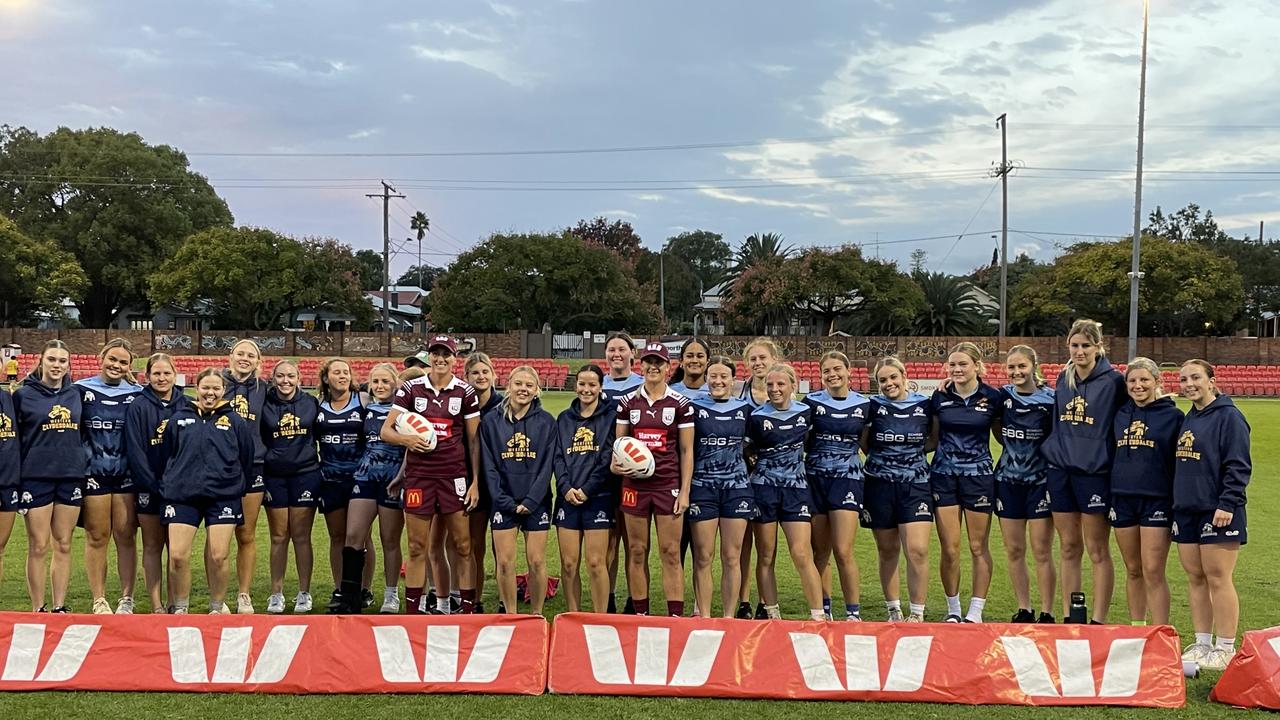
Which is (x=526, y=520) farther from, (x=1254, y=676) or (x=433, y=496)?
(x=1254, y=676)

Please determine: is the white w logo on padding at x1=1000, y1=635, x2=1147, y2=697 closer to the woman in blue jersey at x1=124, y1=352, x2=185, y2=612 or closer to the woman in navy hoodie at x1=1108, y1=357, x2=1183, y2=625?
the woman in navy hoodie at x1=1108, y1=357, x2=1183, y2=625

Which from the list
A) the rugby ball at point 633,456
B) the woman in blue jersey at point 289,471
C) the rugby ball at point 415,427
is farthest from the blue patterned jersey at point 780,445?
the woman in blue jersey at point 289,471

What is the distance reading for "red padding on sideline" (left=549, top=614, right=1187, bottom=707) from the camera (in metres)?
4.93

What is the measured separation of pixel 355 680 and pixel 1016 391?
475 cm

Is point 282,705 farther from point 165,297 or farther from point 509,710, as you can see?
point 165,297

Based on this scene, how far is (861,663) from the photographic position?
503 centimetres

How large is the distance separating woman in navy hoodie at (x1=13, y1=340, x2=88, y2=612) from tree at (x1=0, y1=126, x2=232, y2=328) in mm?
51424

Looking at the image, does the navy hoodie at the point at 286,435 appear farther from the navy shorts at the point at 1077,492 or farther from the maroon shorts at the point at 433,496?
the navy shorts at the point at 1077,492

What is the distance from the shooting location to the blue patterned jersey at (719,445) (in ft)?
19.9

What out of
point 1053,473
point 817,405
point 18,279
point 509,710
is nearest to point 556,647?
point 509,710

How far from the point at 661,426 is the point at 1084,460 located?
2776mm

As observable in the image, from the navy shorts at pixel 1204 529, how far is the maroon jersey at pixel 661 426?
309 centimetres

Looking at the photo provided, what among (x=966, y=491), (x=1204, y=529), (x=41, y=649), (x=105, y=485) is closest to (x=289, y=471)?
(x=105, y=485)

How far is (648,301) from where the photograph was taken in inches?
2021
